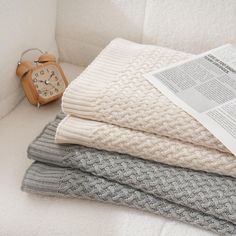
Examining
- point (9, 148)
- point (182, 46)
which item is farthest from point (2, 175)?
point (182, 46)

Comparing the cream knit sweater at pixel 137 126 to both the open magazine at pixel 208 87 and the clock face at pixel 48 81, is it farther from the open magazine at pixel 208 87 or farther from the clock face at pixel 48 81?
the clock face at pixel 48 81

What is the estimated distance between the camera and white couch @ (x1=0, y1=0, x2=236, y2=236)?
0.62 metres

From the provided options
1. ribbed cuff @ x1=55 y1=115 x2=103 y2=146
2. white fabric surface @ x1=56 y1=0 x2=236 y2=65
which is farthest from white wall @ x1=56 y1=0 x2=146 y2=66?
ribbed cuff @ x1=55 y1=115 x2=103 y2=146

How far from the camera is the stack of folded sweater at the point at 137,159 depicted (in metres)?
0.60

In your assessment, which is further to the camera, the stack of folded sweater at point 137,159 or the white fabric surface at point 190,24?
the white fabric surface at point 190,24

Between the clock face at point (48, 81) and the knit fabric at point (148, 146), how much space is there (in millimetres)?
206

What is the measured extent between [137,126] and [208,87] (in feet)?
0.56

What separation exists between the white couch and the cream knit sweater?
0.34 feet

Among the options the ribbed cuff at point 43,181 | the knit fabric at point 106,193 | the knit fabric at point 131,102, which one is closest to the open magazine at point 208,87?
the knit fabric at point 131,102

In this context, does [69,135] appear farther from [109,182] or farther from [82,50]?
[82,50]

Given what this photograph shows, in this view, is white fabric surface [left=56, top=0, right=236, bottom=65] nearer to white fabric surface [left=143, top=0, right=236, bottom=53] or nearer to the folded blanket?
white fabric surface [left=143, top=0, right=236, bottom=53]

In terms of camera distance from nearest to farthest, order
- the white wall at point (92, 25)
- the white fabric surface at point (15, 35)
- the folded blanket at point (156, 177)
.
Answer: the folded blanket at point (156, 177), the white fabric surface at point (15, 35), the white wall at point (92, 25)

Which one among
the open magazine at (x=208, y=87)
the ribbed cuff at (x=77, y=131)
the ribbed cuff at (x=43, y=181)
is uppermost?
the open magazine at (x=208, y=87)

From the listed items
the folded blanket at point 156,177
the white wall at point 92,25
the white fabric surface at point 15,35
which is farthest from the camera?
the white wall at point 92,25
